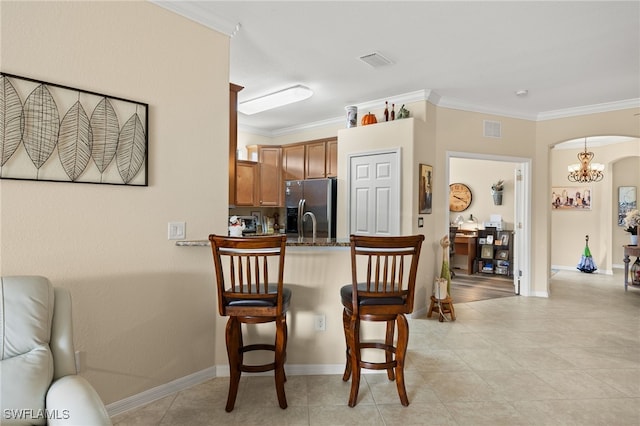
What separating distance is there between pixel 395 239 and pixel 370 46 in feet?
6.35

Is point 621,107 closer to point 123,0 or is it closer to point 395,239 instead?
point 395,239

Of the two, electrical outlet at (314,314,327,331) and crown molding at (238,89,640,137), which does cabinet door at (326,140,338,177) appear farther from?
electrical outlet at (314,314,327,331)

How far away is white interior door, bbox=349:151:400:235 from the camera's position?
4398 millimetres

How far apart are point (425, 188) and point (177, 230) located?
3.05m

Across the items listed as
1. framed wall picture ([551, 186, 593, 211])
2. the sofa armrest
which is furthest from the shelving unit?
the sofa armrest

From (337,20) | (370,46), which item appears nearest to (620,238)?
(370,46)

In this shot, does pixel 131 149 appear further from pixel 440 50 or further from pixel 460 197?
pixel 460 197

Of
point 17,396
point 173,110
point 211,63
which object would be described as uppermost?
point 211,63

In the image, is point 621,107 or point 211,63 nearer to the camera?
point 211,63

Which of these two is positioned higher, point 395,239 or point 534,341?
point 395,239

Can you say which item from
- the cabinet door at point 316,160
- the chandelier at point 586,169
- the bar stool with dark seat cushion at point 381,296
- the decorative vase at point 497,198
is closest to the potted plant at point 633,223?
the chandelier at point 586,169

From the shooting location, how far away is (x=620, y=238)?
7367 mm

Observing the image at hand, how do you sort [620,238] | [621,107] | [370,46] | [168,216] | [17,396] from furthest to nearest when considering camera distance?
[620,238] < [621,107] < [370,46] < [168,216] < [17,396]

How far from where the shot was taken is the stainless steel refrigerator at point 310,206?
504cm
